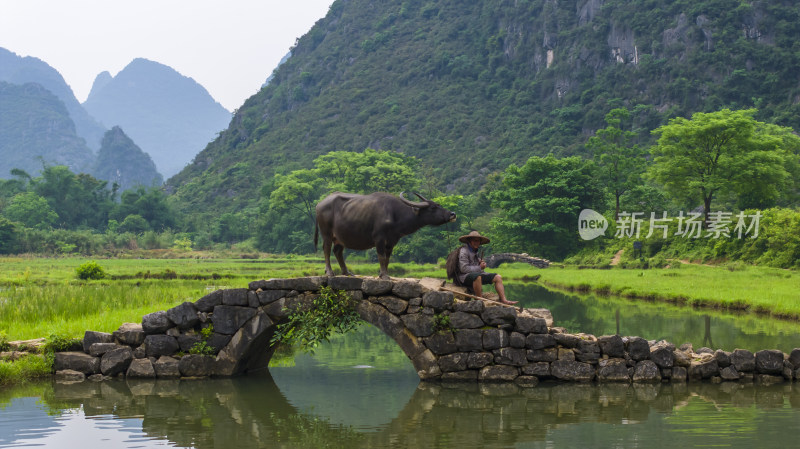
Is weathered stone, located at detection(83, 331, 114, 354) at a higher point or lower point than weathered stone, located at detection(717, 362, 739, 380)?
higher

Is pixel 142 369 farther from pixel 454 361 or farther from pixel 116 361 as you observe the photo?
pixel 454 361

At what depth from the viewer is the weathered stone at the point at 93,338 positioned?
40.5 feet

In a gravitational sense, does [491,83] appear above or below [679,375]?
above

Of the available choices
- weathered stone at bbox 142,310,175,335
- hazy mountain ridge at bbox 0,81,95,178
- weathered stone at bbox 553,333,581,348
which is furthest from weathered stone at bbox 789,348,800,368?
hazy mountain ridge at bbox 0,81,95,178

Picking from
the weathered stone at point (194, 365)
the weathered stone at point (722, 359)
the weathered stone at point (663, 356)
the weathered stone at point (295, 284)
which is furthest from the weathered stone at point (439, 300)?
the weathered stone at point (722, 359)

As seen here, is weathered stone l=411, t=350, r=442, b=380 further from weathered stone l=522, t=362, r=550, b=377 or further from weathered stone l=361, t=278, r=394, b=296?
weathered stone l=522, t=362, r=550, b=377

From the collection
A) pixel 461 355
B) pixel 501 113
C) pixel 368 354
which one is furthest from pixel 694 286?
pixel 501 113

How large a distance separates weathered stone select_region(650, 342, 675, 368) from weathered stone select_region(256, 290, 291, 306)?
19.7 feet

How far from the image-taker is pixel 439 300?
11672 millimetres

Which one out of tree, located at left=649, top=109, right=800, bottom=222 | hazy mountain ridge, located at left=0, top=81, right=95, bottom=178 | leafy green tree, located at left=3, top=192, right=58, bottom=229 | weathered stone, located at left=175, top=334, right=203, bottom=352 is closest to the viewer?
weathered stone, located at left=175, top=334, right=203, bottom=352

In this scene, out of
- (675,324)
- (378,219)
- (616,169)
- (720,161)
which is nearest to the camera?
(378,219)

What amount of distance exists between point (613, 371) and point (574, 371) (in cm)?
62

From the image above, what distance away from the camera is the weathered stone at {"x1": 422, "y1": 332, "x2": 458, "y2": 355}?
38.4 ft

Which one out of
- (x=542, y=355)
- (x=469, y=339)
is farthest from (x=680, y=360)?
(x=469, y=339)
